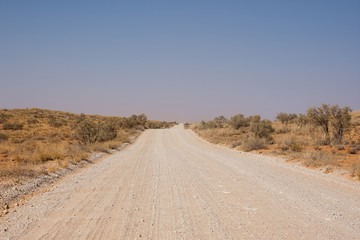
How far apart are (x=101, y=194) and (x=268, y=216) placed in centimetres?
443

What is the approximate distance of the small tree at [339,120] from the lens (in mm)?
19328

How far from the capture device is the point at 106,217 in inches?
218

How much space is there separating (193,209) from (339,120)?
1762 cm

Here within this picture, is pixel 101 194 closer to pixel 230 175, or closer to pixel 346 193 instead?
pixel 230 175

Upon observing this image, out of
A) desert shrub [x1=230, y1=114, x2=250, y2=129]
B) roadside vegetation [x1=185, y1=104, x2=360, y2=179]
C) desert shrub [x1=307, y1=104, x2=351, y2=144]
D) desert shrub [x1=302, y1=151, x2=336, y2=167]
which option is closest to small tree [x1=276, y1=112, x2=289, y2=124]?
desert shrub [x1=230, y1=114, x2=250, y2=129]

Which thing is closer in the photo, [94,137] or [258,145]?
[258,145]

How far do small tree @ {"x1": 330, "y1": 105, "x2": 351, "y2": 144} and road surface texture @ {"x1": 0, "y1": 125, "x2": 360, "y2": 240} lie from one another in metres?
11.6

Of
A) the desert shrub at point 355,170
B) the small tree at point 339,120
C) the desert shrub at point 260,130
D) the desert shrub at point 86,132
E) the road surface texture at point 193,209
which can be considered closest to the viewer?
the road surface texture at point 193,209

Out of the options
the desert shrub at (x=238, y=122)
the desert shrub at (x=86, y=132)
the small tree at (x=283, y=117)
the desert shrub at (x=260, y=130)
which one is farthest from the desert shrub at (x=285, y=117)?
the desert shrub at (x=86, y=132)

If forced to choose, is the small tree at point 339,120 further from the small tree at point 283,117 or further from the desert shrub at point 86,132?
the small tree at point 283,117

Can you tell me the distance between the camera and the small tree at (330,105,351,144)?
19.3m

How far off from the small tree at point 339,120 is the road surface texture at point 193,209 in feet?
38.0

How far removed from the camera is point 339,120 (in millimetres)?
19500

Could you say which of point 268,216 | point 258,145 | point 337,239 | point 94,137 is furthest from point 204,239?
point 94,137
